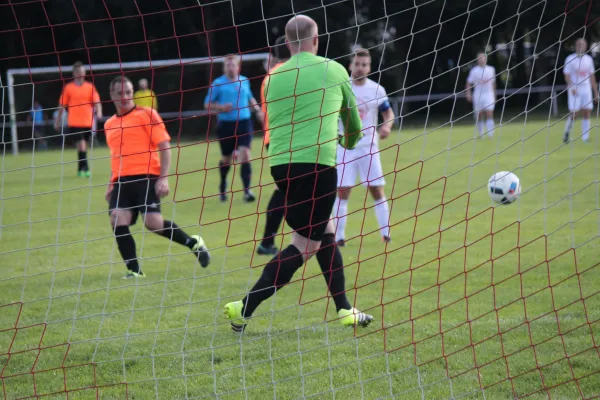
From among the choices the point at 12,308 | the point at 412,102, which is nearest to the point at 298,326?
the point at 12,308

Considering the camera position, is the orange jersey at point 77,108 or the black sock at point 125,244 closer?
the black sock at point 125,244

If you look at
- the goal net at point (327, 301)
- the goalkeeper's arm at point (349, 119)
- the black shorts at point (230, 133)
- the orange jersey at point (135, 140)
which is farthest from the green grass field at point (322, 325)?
the black shorts at point (230, 133)

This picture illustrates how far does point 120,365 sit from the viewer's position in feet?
14.1

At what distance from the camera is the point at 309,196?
4.52 m

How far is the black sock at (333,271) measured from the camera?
4773mm

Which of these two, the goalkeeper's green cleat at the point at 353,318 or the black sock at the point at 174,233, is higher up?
the black sock at the point at 174,233

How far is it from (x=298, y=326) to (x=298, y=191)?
89 centimetres

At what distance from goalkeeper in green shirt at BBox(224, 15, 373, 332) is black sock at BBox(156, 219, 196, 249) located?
206 centimetres

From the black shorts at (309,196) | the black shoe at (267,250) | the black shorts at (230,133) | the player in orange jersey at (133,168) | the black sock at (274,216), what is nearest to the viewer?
the black shorts at (309,196)

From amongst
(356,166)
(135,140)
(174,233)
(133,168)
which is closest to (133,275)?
(174,233)

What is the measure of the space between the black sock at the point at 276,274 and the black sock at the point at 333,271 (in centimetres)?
25

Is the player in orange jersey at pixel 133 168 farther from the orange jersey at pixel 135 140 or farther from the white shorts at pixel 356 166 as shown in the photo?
the white shorts at pixel 356 166

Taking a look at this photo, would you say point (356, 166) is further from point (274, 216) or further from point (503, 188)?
point (503, 188)

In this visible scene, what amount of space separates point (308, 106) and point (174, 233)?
8.23ft
